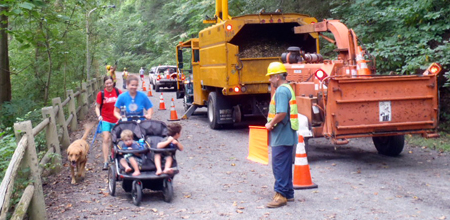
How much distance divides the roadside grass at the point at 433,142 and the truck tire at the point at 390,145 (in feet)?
3.79

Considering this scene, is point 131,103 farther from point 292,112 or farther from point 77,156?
point 292,112

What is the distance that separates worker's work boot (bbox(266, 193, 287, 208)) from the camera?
6.65 meters

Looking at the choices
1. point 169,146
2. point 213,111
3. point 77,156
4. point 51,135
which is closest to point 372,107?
point 169,146

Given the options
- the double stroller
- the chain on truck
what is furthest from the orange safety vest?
the chain on truck

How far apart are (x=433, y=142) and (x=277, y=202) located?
19.2 feet

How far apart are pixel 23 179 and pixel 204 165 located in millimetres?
4169

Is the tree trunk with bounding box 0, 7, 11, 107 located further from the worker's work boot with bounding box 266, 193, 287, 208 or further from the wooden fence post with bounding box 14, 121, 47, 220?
the worker's work boot with bounding box 266, 193, 287, 208

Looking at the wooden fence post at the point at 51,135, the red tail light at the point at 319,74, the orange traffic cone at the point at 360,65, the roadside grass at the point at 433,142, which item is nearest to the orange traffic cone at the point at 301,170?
the red tail light at the point at 319,74

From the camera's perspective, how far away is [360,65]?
9.79 meters

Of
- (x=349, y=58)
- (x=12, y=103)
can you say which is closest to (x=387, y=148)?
(x=349, y=58)

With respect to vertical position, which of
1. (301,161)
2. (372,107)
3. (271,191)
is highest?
(372,107)

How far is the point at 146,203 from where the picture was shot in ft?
23.3

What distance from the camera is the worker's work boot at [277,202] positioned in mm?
6652

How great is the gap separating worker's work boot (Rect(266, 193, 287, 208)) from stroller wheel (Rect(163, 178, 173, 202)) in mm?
1367
